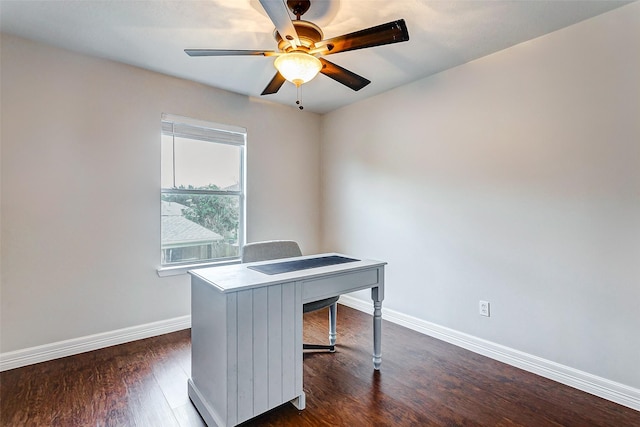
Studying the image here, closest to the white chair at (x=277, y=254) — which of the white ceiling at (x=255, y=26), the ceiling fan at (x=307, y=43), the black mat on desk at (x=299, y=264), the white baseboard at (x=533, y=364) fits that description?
the black mat on desk at (x=299, y=264)

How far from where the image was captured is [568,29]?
2.05 meters

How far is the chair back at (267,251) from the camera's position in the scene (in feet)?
7.86

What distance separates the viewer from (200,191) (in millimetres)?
3131

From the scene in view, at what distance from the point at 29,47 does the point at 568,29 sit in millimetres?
3813

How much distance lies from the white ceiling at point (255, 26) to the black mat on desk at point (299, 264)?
5.27ft

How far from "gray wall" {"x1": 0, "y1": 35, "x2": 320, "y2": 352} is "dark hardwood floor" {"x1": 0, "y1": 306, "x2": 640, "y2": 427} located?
397mm

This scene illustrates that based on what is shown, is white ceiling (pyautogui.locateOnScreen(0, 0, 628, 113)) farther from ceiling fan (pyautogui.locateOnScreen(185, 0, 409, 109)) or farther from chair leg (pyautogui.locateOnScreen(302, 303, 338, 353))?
chair leg (pyautogui.locateOnScreen(302, 303, 338, 353))

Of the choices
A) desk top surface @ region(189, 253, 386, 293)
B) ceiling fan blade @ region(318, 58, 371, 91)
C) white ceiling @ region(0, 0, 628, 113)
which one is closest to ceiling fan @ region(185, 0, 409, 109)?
ceiling fan blade @ region(318, 58, 371, 91)

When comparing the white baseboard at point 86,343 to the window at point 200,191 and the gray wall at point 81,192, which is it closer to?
the gray wall at point 81,192

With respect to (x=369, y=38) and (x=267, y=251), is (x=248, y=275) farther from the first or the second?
(x=369, y=38)

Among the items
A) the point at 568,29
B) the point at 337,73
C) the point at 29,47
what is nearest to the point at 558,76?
the point at 568,29

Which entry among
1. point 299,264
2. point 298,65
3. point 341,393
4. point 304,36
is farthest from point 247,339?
point 304,36

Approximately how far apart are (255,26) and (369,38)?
925 millimetres

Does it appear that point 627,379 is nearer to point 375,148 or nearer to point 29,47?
point 375,148
